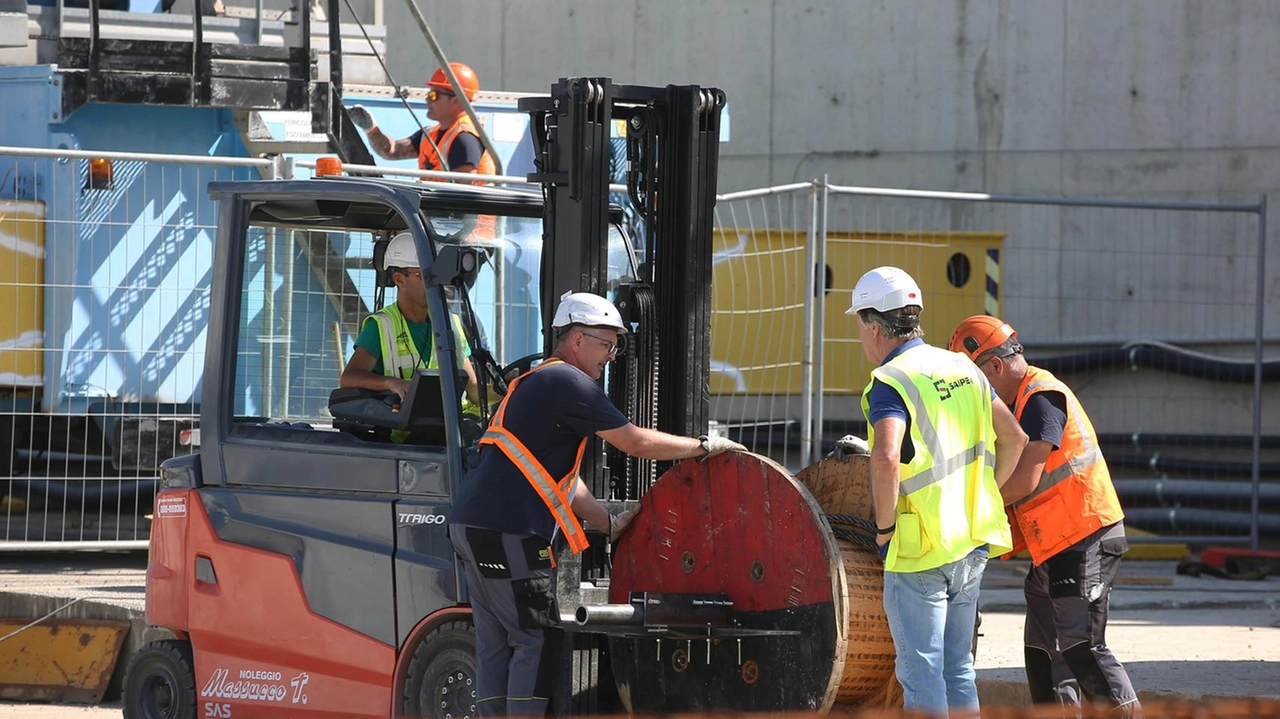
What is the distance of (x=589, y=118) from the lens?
18.5 feet

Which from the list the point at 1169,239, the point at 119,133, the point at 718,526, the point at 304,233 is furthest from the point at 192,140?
the point at 1169,239

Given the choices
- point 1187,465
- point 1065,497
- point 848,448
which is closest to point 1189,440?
point 1187,465

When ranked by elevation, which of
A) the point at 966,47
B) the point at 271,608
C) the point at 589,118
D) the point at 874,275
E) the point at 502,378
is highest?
the point at 966,47

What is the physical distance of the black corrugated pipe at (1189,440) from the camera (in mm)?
11781

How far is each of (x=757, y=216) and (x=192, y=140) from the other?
509 centimetres

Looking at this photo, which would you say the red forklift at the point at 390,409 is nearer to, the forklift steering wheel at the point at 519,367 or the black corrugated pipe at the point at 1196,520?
the forklift steering wheel at the point at 519,367

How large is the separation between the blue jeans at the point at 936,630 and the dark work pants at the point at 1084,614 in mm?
816

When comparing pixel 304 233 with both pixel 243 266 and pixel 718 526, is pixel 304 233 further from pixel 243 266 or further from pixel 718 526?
pixel 718 526

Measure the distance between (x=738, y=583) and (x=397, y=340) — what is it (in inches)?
62.4

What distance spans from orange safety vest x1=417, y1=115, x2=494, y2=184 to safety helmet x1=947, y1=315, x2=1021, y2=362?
13.8 ft

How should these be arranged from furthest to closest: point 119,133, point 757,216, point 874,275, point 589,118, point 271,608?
point 757,216
point 119,133
point 271,608
point 589,118
point 874,275

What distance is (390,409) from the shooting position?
18.9ft

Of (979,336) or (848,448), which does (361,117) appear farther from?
(848,448)

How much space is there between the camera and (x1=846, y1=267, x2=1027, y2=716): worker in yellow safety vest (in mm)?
4887
